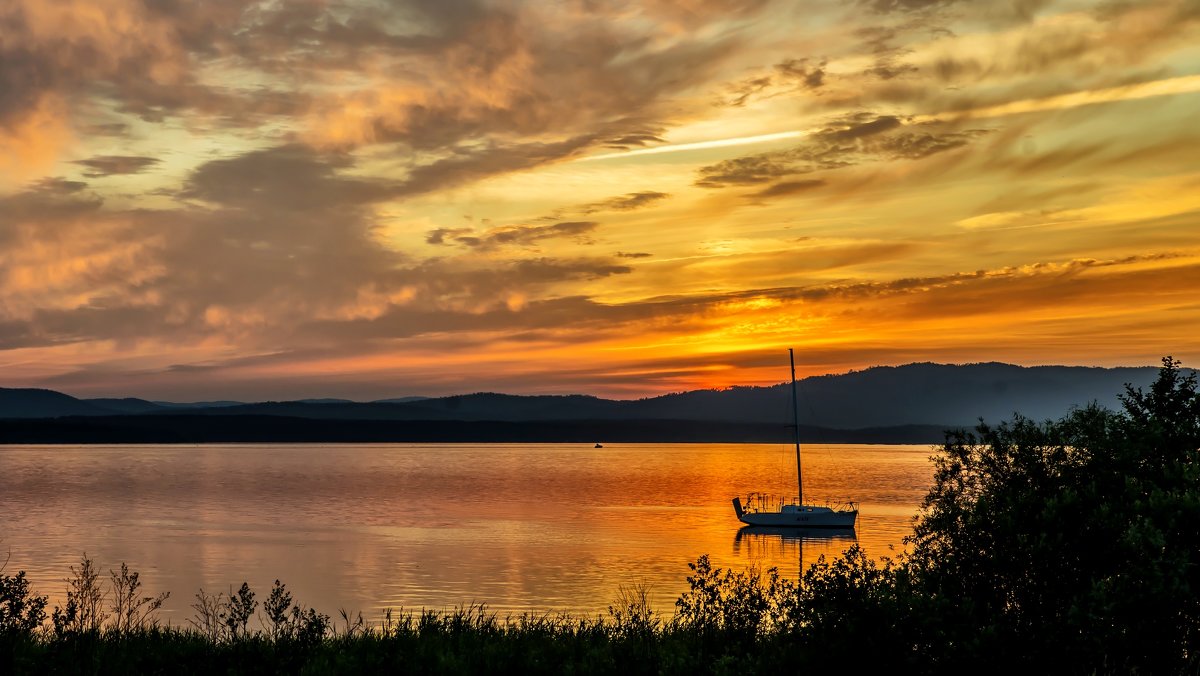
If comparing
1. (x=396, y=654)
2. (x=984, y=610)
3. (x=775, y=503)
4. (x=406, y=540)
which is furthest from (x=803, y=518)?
(x=984, y=610)

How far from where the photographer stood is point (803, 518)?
344ft

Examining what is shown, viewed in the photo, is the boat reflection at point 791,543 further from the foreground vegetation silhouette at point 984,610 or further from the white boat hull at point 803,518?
the foreground vegetation silhouette at point 984,610

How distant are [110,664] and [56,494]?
149131mm

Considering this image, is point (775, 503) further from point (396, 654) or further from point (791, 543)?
point (396, 654)

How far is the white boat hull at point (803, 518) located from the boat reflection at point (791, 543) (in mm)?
988

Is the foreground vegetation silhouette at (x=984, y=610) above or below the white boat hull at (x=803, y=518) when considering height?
above

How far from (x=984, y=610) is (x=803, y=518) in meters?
89.5

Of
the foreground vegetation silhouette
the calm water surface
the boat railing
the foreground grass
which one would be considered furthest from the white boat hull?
the foreground grass

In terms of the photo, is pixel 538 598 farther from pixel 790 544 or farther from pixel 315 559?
pixel 790 544

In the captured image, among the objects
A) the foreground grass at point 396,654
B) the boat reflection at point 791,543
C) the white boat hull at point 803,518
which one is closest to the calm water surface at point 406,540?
the boat reflection at point 791,543

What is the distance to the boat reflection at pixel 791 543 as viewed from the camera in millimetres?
86500

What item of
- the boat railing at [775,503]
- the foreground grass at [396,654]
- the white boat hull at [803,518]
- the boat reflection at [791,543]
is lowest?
the boat railing at [775,503]

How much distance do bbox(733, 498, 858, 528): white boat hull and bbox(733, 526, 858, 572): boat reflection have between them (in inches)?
38.9

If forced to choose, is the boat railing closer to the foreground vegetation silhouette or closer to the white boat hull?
the white boat hull
